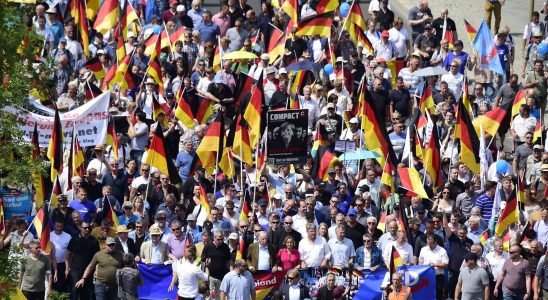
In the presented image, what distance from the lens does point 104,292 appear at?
29.6 m

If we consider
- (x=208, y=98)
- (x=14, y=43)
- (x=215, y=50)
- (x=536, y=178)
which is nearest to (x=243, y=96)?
(x=208, y=98)

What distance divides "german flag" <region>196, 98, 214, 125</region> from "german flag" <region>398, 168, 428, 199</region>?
17.5 feet

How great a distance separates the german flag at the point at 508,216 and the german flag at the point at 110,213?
594cm

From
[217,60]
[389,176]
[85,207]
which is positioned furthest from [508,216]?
[217,60]

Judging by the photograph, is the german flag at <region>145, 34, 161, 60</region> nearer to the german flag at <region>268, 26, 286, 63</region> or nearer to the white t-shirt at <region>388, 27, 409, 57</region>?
the german flag at <region>268, 26, 286, 63</region>

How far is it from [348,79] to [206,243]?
868 cm

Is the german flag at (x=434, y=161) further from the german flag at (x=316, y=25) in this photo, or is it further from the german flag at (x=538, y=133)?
the german flag at (x=316, y=25)

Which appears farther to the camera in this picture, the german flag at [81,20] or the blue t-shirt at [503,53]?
the german flag at [81,20]

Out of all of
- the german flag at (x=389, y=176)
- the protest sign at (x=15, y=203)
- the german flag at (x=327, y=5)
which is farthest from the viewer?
the german flag at (x=327, y=5)

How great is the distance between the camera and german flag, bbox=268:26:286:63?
38.2 metres

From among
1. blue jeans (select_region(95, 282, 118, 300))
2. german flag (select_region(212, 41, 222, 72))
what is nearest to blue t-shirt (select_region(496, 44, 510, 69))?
german flag (select_region(212, 41, 222, 72))

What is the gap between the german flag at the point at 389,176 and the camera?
31703 millimetres

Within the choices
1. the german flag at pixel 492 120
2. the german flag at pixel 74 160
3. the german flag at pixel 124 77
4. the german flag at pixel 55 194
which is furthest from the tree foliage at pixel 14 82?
the german flag at pixel 124 77

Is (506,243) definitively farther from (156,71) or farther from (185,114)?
(156,71)
